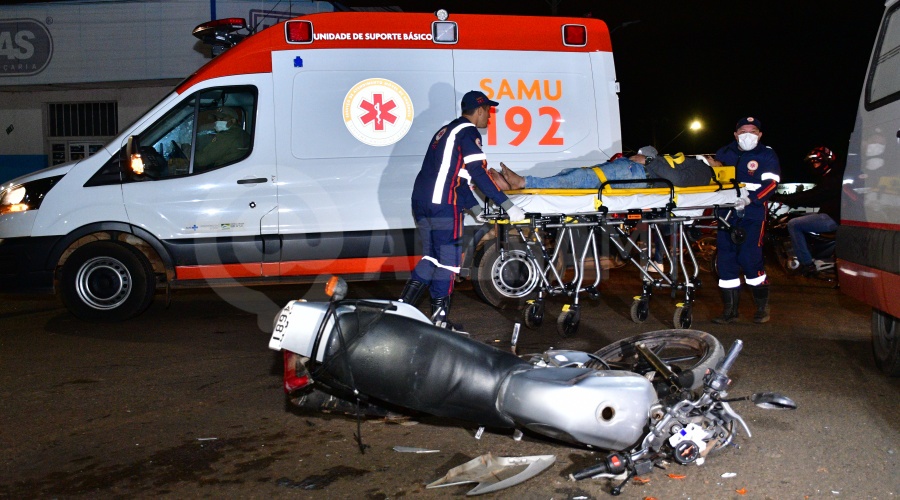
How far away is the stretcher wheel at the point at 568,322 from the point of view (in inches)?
265

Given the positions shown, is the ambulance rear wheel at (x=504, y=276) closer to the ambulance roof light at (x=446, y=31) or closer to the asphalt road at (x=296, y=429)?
the asphalt road at (x=296, y=429)

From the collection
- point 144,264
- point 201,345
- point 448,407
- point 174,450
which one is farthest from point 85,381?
point 448,407

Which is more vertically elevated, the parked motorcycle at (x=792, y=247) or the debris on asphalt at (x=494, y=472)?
the parked motorcycle at (x=792, y=247)

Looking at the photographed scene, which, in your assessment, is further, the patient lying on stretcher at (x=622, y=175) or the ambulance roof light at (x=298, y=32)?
the ambulance roof light at (x=298, y=32)

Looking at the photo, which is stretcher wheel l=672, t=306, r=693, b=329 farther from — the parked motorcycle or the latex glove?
the parked motorcycle

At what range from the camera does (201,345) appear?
6715 mm

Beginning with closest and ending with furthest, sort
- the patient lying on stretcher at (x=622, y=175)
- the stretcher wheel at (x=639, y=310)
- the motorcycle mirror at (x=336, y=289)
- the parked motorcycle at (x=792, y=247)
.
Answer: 1. the motorcycle mirror at (x=336, y=289)
2. the patient lying on stretcher at (x=622, y=175)
3. the stretcher wheel at (x=639, y=310)
4. the parked motorcycle at (x=792, y=247)

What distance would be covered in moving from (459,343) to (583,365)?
659 millimetres

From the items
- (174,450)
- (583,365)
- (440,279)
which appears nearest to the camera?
(583,365)

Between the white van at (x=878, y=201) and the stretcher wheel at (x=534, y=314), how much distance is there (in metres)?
2.34

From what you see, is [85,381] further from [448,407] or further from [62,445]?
[448,407]

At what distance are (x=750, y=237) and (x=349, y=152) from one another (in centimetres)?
365

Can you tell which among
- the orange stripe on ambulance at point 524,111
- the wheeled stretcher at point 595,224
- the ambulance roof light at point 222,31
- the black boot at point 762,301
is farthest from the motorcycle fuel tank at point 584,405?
the ambulance roof light at point 222,31

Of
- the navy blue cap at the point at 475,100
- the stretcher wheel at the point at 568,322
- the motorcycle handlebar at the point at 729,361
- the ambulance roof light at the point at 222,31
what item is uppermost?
the ambulance roof light at the point at 222,31
